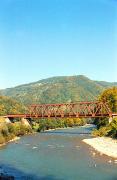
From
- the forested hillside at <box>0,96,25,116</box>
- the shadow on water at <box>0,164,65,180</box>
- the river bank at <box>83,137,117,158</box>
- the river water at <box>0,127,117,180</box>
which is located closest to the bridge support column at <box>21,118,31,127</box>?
the forested hillside at <box>0,96,25,116</box>

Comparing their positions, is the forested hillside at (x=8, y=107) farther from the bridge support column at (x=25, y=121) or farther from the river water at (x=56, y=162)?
the river water at (x=56, y=162)

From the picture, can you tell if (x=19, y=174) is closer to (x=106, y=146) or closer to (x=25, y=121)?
(x=106, y=146)

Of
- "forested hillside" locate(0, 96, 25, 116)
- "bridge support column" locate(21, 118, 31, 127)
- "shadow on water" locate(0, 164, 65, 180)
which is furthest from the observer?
"forested hillside" locate(0, 96, 25, 116)

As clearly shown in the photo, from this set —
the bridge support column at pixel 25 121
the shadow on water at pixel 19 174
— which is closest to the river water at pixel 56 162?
the shadow on water at pixel 19 174

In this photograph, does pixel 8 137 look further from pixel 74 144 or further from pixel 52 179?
pixel 52 179

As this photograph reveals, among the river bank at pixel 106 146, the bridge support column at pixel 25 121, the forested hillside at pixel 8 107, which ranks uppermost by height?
the forested hillside at pixel 8 107

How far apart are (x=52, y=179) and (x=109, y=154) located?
694 inches

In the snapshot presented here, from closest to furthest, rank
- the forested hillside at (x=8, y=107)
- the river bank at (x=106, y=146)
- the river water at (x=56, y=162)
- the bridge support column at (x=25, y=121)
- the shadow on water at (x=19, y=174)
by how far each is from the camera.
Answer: the shadow on water at (x=19, y=174)
the river water at (x=56, y=162)
the river bank at (x=106, y=146)
the bridge support column at (x=25, y=121)
the forested hillside at (x=8, y=107)

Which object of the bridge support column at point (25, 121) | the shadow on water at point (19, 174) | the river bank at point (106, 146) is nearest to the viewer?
the shadow on water at point (19, 174)

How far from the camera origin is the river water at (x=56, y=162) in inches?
1534

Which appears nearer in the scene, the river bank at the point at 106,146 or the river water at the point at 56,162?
the river water at the point at 56,162

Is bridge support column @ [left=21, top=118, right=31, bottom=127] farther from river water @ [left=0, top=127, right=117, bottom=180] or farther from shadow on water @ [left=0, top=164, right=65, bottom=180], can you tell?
A: shadow on water @ [left=0, top=164, right=65, bottom=180]

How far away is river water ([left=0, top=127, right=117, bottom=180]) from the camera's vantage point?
3897 centimetres

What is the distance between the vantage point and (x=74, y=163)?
151 ft
